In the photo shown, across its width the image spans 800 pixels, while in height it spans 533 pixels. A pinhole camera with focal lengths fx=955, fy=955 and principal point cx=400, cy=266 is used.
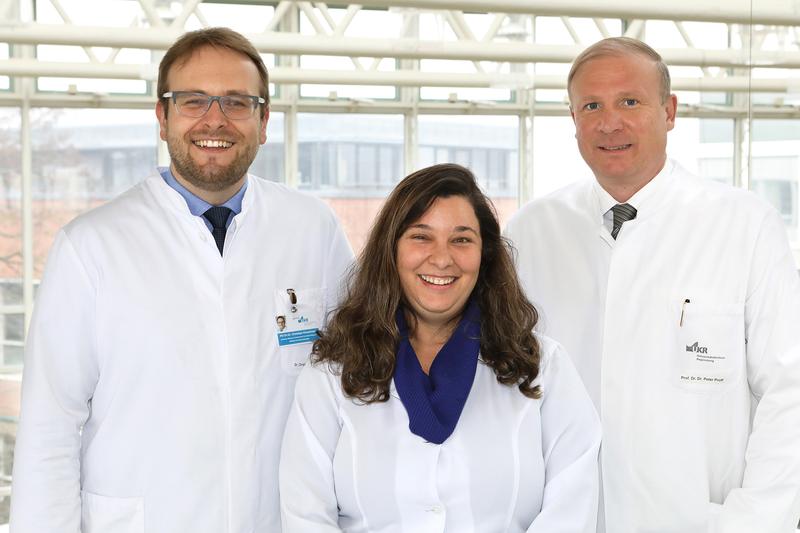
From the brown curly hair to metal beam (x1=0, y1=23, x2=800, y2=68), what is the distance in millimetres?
4245

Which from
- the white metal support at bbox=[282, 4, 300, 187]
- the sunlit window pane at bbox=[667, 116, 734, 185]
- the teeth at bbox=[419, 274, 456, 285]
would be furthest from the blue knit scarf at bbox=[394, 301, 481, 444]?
the white metal support at bbox=[282, 4, 300, 187]

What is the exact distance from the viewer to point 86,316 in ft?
7.13

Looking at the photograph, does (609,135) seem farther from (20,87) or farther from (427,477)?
(20,87)

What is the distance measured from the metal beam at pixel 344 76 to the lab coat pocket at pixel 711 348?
6.04 m

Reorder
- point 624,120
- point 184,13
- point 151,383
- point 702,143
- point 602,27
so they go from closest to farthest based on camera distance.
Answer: point 151,383, point 624,120, point 702,143, point 184,13, point 602,27

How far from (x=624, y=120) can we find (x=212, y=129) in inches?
40.3

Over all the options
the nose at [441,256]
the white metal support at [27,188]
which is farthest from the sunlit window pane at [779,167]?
the white metal support at [27,188]

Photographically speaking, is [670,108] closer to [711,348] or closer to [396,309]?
[711,348]

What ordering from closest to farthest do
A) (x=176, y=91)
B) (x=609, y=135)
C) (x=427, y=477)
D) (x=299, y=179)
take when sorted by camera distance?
(x=427, y=477)
(x=176, y=91)
(x=609, y=135)
(x=299, y=179)

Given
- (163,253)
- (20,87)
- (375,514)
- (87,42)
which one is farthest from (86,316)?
(20,87)

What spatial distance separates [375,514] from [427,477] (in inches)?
5.2

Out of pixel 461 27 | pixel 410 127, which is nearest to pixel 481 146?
pixel 410 127

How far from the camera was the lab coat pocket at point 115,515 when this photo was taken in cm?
221

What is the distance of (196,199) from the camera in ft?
7.57
